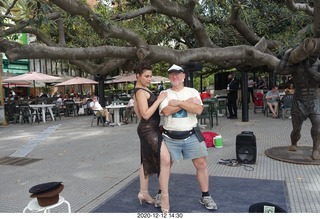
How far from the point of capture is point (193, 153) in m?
3.32

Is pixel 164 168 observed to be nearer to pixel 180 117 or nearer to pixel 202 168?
pixel 202 168

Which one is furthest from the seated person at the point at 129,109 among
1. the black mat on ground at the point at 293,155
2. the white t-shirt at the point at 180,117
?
the white t-shirt at the point at 180,117

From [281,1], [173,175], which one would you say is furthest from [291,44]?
[173,175]

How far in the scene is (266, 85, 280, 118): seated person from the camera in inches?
465

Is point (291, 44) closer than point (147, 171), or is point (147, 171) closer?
point (147, 171)

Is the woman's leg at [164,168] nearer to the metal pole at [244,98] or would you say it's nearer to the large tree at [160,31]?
the large tree at [160,31]

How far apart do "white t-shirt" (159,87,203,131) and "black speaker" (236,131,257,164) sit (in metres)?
2.33

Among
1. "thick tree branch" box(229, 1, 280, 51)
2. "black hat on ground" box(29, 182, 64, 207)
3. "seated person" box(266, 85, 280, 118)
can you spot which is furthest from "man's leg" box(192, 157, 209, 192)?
"seated person" box(266, 85, 280, 118)

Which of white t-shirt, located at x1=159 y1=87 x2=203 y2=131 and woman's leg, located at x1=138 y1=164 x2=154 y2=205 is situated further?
woman's leg, located at x1=138 y1=164 x2=154 y2=205

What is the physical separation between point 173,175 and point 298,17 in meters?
9.66

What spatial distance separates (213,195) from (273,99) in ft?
30.4

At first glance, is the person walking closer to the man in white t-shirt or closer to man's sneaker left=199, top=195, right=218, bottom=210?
the man in white t-shirt

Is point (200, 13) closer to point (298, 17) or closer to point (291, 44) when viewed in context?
point (298, 17)

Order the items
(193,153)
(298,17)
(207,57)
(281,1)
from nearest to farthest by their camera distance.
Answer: (193,153)
(207,57)
(298,17)
(281,1)
